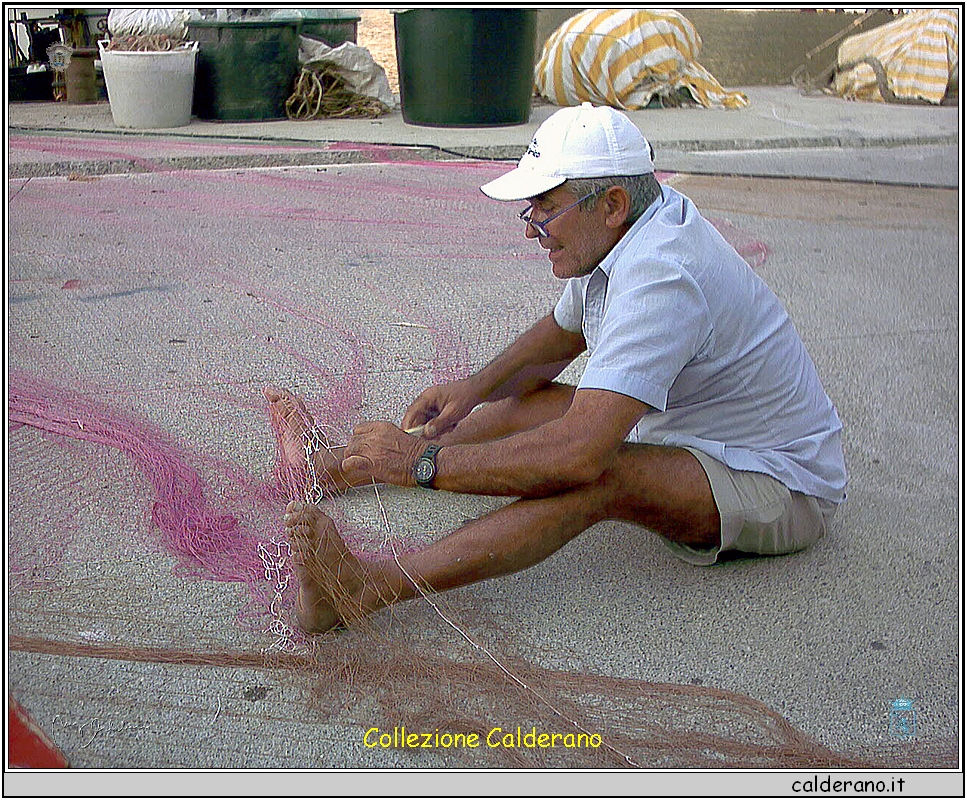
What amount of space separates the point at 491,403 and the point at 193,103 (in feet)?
19.0

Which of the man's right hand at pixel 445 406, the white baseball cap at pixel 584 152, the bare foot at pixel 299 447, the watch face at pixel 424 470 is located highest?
the white baseball cap at pixel 584 152

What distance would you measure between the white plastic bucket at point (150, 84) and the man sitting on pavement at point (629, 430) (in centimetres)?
563

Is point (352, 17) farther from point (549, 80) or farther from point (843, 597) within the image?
point (843, 597)

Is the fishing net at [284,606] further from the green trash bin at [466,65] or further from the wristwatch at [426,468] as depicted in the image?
the green trash bin at [466,65]

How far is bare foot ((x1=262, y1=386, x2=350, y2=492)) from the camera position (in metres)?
2.63

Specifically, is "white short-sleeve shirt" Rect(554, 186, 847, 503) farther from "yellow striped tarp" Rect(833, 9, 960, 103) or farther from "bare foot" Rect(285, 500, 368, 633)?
"yellow striped tarp" Rect(833, 9, 960, 103)

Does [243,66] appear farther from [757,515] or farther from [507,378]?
[757,515]

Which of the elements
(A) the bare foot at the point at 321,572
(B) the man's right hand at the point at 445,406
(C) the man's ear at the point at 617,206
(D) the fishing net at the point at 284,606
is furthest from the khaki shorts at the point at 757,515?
(A) the bare foot at the point at 321,572

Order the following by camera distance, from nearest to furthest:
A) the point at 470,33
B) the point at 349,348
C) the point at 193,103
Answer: the point at 349,348 → the point at 470,33 → the point at 193,103

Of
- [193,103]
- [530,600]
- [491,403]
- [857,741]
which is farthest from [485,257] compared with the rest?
[193,103]

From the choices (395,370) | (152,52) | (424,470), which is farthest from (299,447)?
(152,52)

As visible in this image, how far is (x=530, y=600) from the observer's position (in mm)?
2301

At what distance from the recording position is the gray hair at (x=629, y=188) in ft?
7.03

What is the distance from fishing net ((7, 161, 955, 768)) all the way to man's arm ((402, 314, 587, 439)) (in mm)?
270
